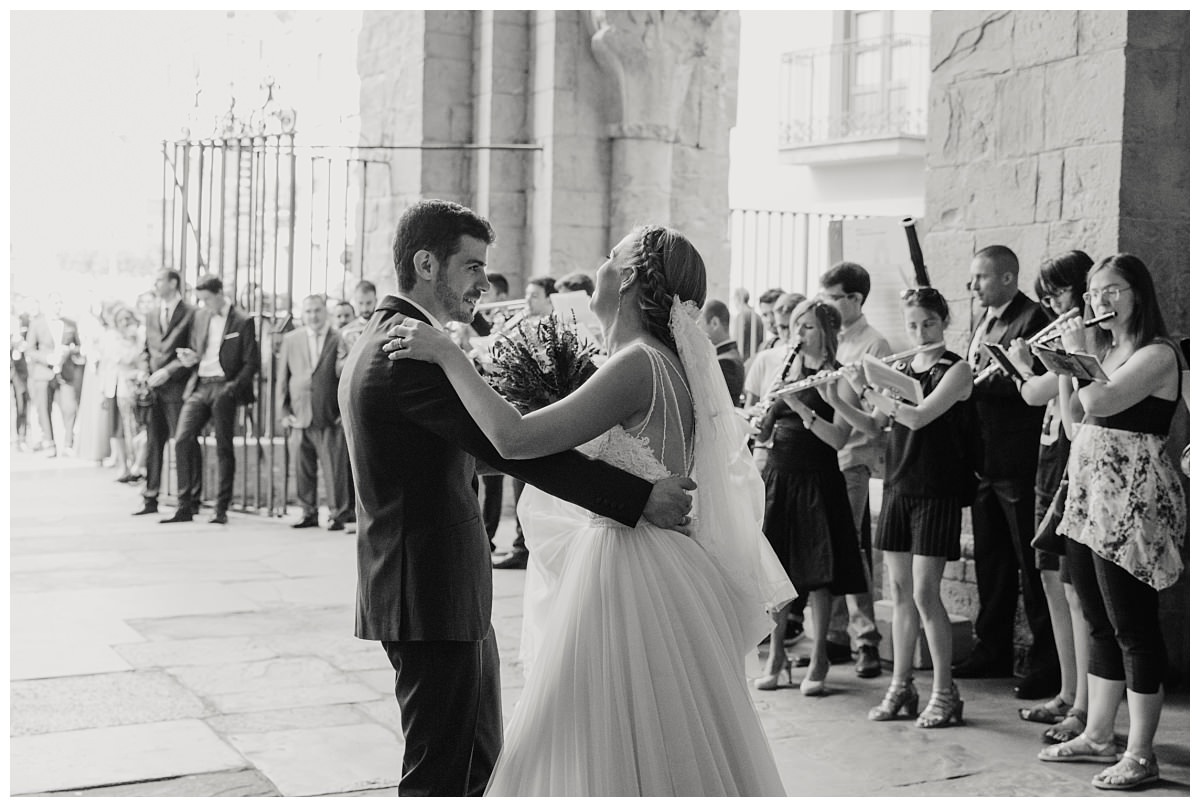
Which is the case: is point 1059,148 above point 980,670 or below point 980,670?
above

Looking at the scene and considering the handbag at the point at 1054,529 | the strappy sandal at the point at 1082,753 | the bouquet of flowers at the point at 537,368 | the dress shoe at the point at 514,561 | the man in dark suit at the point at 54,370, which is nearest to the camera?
the bouquet of flowers at the point at 537,368

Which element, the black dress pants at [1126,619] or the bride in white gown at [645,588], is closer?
the bride in white gown at [645,588]

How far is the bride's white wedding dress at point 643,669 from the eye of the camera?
9.32ft

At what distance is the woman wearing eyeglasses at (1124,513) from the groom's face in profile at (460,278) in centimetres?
222

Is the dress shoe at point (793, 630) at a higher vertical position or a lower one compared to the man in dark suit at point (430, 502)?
lower

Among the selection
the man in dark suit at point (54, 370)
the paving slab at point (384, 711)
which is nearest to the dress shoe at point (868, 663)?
the paving slab at point (384, 711)

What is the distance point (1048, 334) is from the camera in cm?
463

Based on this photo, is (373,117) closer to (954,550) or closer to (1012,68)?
(1012,68)

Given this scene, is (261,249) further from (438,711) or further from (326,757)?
(438,711)

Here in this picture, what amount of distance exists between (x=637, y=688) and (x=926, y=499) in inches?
94.6

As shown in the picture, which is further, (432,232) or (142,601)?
(142,601)

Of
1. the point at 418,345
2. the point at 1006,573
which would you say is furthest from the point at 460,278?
the point at 1006,573

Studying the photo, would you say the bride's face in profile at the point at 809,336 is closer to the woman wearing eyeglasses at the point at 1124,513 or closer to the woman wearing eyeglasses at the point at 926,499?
the woman wearing eyeglasses at the point at 926,499

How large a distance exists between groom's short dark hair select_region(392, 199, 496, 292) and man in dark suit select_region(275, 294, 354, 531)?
6539 millimetres
